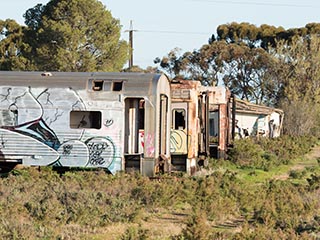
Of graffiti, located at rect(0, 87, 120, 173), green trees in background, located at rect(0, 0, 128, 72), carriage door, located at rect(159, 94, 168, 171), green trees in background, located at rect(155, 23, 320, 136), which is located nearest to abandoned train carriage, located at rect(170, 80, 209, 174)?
carriage door, located at rect(159, 94, 168, 171)

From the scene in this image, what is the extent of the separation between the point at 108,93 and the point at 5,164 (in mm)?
3267

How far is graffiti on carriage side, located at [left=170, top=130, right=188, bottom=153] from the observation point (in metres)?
21.9

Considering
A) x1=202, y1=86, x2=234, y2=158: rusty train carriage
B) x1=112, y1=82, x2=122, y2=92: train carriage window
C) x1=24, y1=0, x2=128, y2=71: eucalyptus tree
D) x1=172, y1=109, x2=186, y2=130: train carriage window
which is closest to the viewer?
x1=112, y1=82, x2=122, y2=92: train carriage window

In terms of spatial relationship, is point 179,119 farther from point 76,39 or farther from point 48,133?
point 76,39

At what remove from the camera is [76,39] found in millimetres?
41438

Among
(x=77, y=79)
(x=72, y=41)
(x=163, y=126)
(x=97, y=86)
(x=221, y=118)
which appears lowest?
(x=163, y=126)

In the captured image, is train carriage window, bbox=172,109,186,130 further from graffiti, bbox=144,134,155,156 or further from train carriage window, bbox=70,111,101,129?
train carriage window, bbox=70,111,101,129

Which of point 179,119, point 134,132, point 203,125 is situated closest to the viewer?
point 134,132

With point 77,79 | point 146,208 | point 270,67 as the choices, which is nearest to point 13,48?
point 270,67

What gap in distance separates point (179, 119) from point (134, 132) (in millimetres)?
2735

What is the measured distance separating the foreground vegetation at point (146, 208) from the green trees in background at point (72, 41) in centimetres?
2273

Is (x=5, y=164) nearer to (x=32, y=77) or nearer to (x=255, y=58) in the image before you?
(x=32, y=77)

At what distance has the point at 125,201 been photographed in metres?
14.3

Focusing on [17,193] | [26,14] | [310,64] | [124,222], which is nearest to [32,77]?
[17,193]
